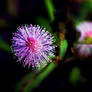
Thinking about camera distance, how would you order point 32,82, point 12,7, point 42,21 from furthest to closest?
1. point 12,7
2. point 42,21
3. point 32,82

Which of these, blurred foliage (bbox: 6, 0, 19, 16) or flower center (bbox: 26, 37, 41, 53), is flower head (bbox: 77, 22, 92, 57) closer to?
flower center (bbox: 26, 37, 41, 53)

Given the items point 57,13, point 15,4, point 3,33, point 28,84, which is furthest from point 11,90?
point 15,4

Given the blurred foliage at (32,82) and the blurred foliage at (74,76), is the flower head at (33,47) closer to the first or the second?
the blurred foliage at (32,82)

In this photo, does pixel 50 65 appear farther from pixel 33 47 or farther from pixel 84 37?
pixel 33 47

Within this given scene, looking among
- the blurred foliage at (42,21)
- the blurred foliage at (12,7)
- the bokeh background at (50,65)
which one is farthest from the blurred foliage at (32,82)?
the blurred foliage at (12,7)

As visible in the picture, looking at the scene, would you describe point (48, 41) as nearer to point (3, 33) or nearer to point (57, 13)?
point (57, 13)

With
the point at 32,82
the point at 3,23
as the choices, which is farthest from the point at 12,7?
the point at 32,82
